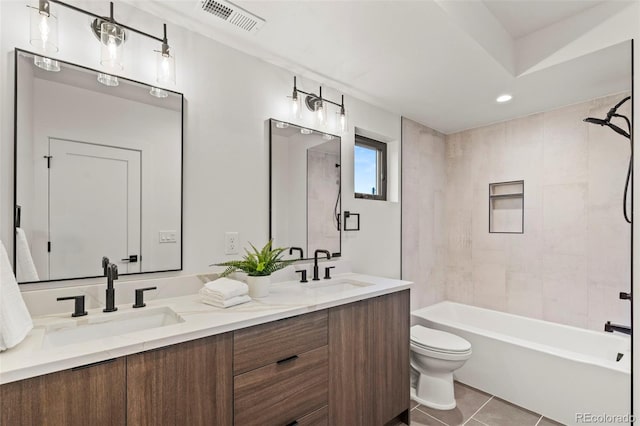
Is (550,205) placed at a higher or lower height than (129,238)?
higher

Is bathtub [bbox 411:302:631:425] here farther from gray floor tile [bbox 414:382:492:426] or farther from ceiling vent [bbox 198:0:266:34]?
ceiling vent [bbox 198:0:266:34]

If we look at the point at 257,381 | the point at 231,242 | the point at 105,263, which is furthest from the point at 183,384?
the point at 231,242

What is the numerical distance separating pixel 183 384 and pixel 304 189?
4.56 feet

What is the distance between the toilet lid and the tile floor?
1.52 feet

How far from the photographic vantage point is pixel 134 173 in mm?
1483

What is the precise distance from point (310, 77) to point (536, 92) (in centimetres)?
180

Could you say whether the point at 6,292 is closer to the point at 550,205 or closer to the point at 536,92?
the point at 536,92

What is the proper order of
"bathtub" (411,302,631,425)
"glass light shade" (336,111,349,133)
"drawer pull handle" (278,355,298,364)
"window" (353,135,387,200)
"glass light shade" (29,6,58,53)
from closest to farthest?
"glass light shade" (29,6,58,53) < "drawer pull handle" (278,355,298,364) < "bathtub" (411,302,631,425) < "glass light shade" (336,111,349,133) < "window" (353,135,387,200)

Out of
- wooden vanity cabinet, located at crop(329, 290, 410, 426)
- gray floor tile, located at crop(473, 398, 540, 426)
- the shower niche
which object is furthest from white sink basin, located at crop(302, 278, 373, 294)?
the shower niche

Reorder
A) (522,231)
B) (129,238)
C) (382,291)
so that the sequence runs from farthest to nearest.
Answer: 1. (522,231)
2. (382,291)
3. (129,238)

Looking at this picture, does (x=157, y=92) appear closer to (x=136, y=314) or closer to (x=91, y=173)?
(x=91, y=173)

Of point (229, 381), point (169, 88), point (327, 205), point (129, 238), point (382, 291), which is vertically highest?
point (169, 88)

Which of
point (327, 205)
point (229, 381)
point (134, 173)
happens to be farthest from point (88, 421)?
point (327, 205)

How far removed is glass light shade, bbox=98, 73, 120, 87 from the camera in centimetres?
137
